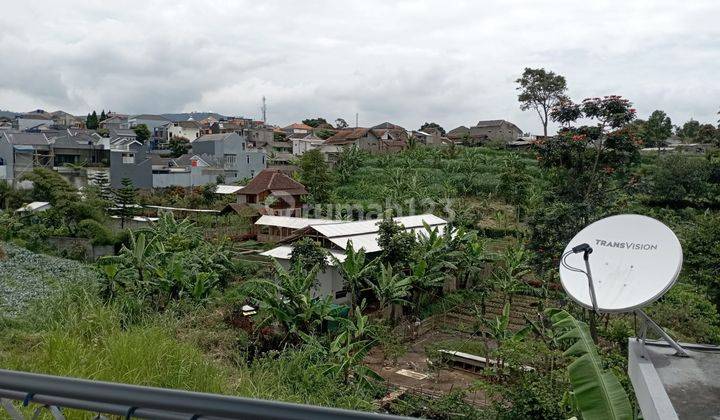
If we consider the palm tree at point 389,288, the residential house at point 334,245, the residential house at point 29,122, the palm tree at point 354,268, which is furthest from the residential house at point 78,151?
the palm tree at point 389,288

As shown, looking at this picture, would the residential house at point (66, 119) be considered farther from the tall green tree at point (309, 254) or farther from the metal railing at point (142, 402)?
the metal railing at point (142, 402)

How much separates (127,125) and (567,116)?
177 ft

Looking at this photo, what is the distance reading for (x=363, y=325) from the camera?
9852 millimetres

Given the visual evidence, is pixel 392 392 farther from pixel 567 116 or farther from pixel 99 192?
pixel 99 192

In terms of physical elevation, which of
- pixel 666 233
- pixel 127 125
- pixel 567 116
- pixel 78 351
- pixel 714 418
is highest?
pixel 127 125

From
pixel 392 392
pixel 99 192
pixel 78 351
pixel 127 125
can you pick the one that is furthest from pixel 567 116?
pixel 127 125

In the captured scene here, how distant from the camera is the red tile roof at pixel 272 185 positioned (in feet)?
88.5

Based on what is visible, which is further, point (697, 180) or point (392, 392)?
point (697, 180)

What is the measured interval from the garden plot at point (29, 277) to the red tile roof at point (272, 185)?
12.2 meters

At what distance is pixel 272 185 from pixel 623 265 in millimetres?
23448

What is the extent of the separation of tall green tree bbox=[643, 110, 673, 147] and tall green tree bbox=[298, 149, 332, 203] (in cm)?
2083

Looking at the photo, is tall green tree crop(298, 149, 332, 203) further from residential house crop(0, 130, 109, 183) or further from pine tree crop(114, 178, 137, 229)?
residential house crop(0, 130, 109, 183)

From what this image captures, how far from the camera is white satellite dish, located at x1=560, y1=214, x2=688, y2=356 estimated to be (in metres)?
4.12

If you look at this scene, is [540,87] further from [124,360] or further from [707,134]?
[124,360]
